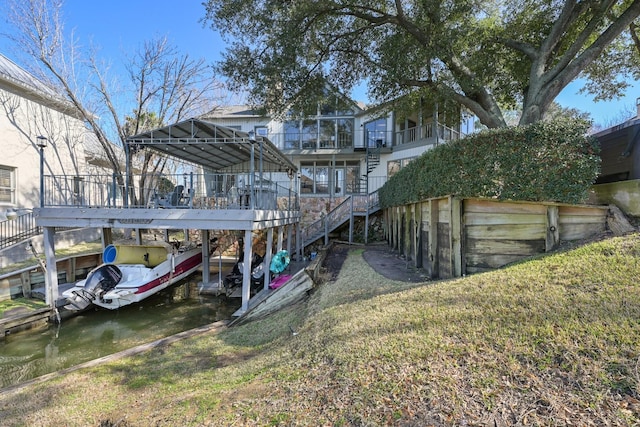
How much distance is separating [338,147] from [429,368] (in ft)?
60.2

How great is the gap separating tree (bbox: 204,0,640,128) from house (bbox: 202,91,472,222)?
7069mm

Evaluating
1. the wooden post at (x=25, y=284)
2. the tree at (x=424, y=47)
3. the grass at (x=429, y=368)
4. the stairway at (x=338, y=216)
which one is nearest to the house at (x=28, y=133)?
the wooden post at (x=25, y=284)

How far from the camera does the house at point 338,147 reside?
1914 cm

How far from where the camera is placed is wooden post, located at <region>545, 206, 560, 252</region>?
4.92 metres

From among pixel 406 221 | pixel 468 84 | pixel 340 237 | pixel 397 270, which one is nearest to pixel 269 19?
pixel 468 84

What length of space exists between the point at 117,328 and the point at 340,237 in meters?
11.3

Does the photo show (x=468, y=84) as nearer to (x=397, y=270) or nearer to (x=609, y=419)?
(x=397, y=270)

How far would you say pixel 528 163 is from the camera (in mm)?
4875

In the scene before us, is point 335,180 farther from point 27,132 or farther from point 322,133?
point 27,132

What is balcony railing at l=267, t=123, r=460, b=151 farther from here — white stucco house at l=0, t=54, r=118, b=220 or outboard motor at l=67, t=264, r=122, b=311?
outboard motor at l=67, t=264, r=122, b=311

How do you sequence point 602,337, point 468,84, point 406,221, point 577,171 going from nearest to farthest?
point 602,337
point 577,171
point 468,84
point 406,221

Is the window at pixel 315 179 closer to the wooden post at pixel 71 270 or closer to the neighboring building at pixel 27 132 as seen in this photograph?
the neighboring building at pixel 27 132

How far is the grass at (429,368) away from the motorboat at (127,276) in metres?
3.54

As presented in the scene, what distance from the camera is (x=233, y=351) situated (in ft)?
16.5
